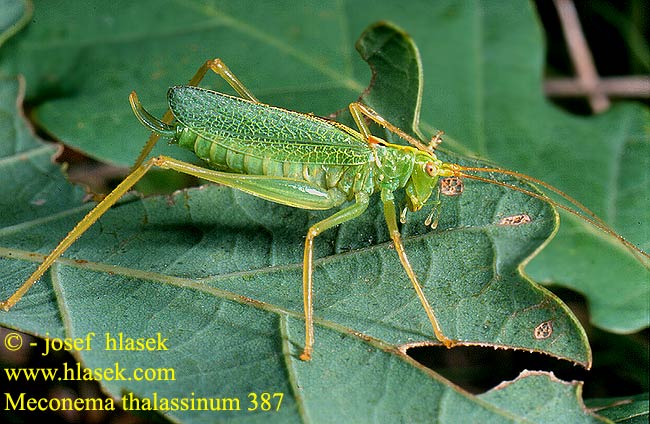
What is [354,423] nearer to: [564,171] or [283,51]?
[564,171]

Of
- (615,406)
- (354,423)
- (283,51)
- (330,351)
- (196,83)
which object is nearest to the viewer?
(354,423)

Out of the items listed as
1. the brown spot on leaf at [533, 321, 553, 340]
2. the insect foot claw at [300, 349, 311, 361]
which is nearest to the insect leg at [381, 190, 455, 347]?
the brown spot on leaf at [533, 321, 553, 340]

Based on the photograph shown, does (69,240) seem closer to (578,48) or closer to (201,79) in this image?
(201,79)

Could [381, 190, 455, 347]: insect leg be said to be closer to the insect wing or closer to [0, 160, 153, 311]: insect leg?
the insect wing

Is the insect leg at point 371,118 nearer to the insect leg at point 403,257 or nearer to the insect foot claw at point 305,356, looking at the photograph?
the insect leg at point 403,257

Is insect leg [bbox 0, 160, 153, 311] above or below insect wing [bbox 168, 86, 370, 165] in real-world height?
below

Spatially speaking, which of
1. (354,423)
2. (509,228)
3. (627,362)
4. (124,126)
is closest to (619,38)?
(627,362)

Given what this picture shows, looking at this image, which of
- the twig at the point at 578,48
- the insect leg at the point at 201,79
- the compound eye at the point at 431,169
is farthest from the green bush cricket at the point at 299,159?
the twig at the point at 578,48
